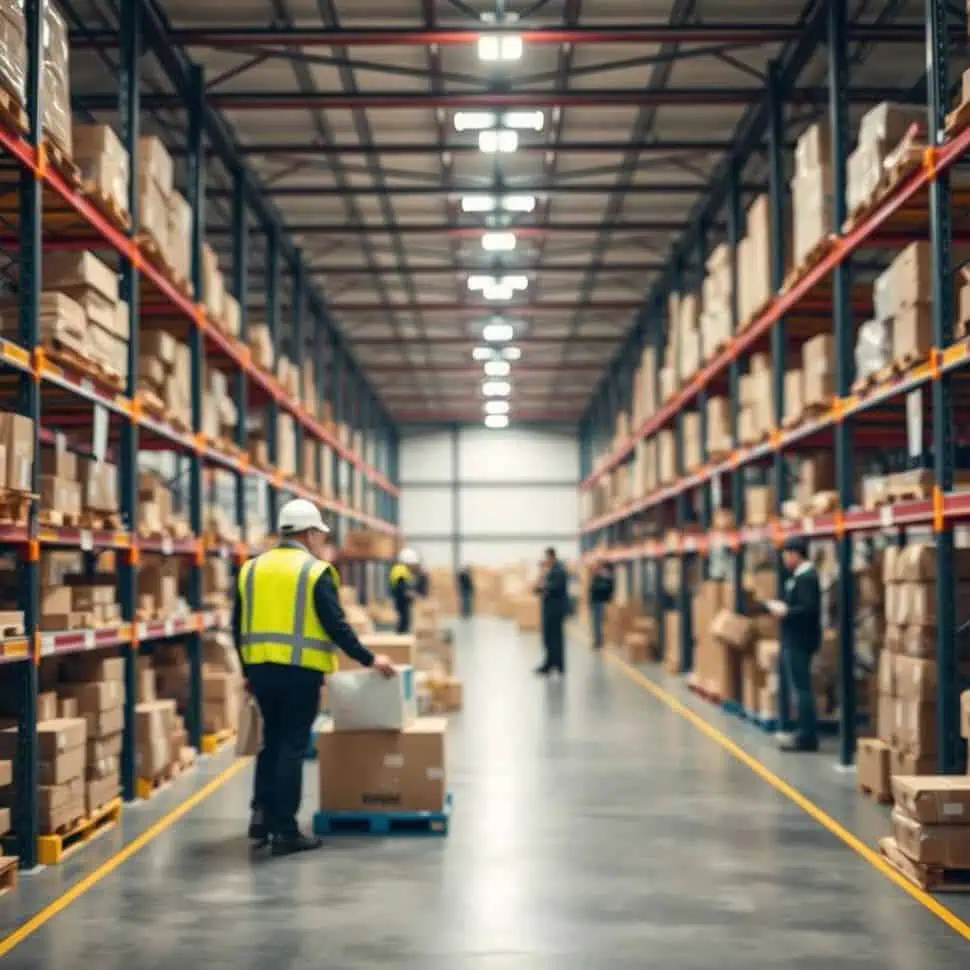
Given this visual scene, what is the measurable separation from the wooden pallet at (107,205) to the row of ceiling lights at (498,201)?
3.82 metres

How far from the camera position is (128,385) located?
926 cm

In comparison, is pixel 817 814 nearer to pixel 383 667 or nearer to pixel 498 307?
pixel 383 667

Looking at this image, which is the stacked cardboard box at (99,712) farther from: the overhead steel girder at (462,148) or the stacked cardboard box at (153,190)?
the overhead steel girder at (462,148)

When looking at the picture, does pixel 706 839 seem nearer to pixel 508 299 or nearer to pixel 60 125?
pixel 60 125

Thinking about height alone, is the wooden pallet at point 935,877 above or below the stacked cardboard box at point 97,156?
below

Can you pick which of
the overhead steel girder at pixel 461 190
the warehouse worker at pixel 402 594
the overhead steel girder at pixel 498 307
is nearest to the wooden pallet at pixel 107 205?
the overhead steel girder at pixel 461 190

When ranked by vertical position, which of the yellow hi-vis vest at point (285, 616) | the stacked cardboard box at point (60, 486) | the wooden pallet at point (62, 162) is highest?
the wooden pallet at point (62, 162)

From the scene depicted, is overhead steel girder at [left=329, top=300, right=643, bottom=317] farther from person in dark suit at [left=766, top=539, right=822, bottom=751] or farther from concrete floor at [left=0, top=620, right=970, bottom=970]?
concrete floor at [left=0, top=620, right=970, bottom=970]

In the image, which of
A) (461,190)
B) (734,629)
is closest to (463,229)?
(461,190)

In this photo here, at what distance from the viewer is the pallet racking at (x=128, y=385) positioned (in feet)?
A: 22.4

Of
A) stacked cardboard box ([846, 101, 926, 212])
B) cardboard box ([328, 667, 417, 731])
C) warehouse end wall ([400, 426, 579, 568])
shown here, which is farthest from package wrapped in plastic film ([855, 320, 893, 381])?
warehouse end wall ([400, 426, 579, 568])

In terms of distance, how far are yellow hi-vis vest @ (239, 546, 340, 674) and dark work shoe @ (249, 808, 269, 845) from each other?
0.83 m

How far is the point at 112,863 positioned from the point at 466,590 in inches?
→ 1314

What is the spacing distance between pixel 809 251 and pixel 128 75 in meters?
5.16
